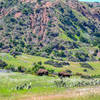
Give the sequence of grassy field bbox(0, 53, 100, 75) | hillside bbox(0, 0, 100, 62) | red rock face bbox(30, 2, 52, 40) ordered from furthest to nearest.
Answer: red rock face bbox(30, 2, 52, 40) → hillside bbox(0, 0, 100, 62) → grassy field bbox(0, 53, 100, 75)

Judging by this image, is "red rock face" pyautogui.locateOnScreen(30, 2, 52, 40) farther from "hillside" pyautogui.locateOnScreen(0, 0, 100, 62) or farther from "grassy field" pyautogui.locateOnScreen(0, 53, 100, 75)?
"grassy field" pyautogui.locateOnScreen(0, 53, 100, 75)

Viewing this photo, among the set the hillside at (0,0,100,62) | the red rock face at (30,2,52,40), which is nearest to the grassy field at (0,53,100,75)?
the hillside at (0,0,100,62)

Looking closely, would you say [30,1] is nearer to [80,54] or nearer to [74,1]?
[74,1]

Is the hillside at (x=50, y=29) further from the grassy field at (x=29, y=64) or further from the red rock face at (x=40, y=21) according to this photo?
the grassy field at (x=29, y=64)

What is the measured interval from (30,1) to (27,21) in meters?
26.4

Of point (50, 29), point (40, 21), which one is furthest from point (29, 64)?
point (40, 21)

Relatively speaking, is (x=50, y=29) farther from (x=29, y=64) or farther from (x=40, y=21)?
(x=29, y=64)

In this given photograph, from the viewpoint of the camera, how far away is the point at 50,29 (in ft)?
509

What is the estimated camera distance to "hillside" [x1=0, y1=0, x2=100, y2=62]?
134m

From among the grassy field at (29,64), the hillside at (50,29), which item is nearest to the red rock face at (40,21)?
the hillside at (50,29)

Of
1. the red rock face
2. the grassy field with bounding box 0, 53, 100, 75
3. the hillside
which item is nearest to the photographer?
the grassy field with bounding box 0, 53, 100, 75

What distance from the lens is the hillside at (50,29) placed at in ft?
438

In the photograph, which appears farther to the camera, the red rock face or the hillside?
the red rock face

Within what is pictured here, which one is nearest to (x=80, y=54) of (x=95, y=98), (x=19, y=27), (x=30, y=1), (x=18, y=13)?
(x=19, y=27)
